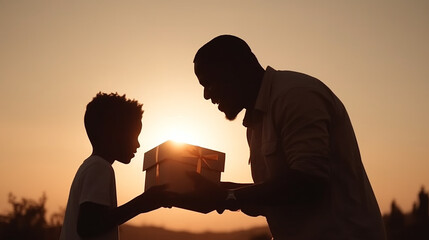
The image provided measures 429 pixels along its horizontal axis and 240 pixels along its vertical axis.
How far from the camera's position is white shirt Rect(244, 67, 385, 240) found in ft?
9.09

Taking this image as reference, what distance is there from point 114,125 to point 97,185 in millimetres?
608

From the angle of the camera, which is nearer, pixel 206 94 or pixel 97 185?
pixel 206 94

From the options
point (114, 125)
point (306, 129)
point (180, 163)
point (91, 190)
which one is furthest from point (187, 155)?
point (306, 129)

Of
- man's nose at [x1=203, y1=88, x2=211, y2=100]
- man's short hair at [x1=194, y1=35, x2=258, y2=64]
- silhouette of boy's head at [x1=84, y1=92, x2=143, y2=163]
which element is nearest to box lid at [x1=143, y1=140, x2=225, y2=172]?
silhouette of boy's head at [x1=84, y1=92, x2=143, y2=163]

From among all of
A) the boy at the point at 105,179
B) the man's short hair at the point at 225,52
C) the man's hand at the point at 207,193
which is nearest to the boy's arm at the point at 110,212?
the boy at the point at 105,179

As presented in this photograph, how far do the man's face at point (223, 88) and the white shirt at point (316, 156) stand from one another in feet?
1.03

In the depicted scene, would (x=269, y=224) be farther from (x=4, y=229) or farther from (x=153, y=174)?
(x=4, y=229)

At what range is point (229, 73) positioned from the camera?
3418 millimetres

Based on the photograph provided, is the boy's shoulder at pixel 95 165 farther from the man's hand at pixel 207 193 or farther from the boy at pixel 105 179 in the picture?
the man's hand at pixel 207 193

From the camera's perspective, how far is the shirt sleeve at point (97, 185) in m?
3.78

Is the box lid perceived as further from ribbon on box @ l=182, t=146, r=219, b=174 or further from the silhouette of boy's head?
the silhouette of boy's head

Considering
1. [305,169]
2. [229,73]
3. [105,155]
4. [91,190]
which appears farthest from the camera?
[105,155]

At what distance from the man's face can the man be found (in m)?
0.23

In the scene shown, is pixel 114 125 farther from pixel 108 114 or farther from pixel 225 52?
pixel 225 52
